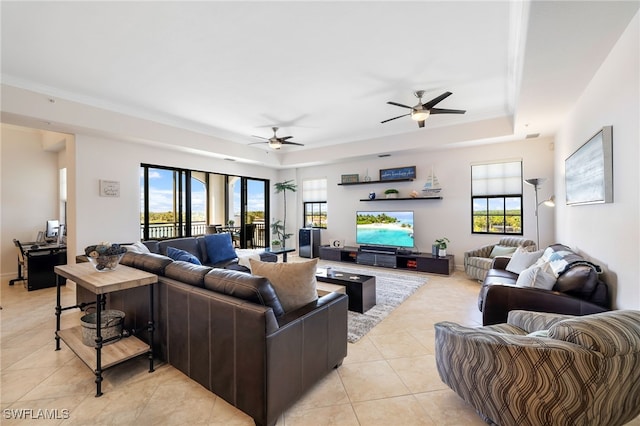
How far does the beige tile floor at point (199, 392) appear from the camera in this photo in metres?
1.76

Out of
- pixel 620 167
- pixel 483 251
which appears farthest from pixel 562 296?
pixel 483 251

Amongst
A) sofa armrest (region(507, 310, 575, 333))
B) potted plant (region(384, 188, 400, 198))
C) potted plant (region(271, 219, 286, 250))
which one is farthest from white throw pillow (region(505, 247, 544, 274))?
potted plant (region(271, 219, 286, 250))

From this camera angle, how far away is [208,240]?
482cm

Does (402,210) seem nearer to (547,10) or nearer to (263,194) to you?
(263,194)

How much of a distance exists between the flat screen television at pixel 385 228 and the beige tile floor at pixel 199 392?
335cm

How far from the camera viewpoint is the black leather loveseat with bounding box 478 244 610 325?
7.65 feet

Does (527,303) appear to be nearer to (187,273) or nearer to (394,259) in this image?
(187,273)

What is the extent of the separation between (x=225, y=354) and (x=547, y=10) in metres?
3.06

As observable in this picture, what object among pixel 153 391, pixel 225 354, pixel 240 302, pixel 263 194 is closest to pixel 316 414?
pixel 225 354

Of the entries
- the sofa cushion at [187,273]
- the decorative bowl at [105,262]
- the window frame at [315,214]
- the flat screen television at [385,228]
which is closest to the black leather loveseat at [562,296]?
the sofa cushion at [187,273]

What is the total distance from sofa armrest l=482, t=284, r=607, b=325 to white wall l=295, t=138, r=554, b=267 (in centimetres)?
330

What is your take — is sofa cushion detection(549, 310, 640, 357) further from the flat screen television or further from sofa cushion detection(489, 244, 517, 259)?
the flat screen television

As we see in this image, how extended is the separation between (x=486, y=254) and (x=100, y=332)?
5.60 metres

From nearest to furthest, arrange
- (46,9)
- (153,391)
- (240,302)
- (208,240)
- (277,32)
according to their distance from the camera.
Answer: (240,302), (153,391), (46,9), (277,32), (208,240)
